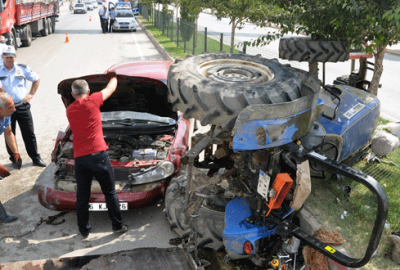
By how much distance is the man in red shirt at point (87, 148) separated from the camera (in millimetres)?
3971

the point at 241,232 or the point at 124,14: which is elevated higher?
the point at 124,14

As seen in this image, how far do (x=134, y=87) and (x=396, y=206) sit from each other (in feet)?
12.8

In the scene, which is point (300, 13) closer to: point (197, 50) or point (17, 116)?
point (17, 116)

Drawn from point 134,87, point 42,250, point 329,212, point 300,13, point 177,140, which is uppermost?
point 300,13

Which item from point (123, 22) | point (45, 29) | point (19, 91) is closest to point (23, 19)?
point (45, 29)

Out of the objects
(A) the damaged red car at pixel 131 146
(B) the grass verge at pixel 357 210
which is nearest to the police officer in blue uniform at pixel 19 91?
(A) the damaged red car at pixel 131 146

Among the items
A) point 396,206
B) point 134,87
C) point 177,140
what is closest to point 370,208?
point 396,206

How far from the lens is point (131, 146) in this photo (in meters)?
5.21

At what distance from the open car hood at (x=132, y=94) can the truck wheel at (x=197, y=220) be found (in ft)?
4.43

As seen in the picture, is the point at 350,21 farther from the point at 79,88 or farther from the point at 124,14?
the point at 124,14

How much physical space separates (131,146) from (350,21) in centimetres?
341

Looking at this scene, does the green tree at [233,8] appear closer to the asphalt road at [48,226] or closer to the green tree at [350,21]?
the green tree at [350,21]

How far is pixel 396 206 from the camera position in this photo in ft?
15.0

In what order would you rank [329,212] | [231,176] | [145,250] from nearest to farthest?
[231,176] → [145,250] → [329,212]
